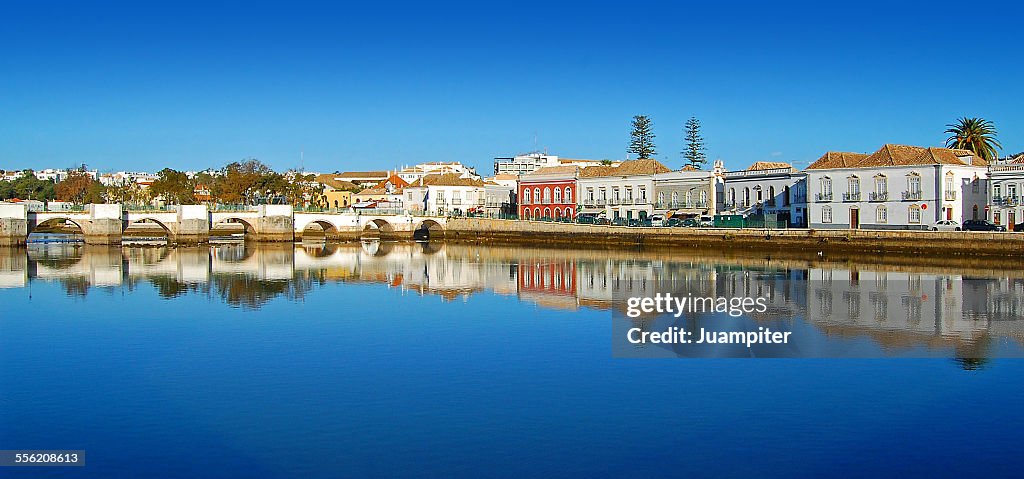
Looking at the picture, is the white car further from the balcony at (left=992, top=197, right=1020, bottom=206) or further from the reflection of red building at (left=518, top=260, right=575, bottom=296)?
the reflection of red building at (left=518, top=260, right=575, bottom=296)

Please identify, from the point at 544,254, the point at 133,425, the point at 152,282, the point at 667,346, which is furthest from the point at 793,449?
the point at 544,254

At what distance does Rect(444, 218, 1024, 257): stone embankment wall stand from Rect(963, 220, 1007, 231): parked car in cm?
309

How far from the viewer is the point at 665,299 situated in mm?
29234

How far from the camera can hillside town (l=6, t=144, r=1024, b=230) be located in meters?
49.1

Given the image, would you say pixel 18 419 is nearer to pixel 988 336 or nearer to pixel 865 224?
pixel 988 336

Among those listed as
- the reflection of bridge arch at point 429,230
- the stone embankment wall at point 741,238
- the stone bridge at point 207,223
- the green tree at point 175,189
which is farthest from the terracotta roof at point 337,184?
the stone embankment wall at point 741,238

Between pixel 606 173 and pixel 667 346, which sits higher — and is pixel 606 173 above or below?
above

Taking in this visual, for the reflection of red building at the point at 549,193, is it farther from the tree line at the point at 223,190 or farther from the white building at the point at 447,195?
the tree line at the point at 223,190

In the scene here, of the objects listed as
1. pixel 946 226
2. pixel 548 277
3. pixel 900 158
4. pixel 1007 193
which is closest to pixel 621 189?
pixel 900 158

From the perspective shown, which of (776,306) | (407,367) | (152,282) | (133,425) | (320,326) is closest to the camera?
(133,425)

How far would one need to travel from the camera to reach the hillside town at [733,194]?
49.1 meters

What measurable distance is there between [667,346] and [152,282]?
23445 millimetres

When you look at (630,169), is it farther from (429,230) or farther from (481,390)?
(481,390)

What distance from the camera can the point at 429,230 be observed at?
239 ft
